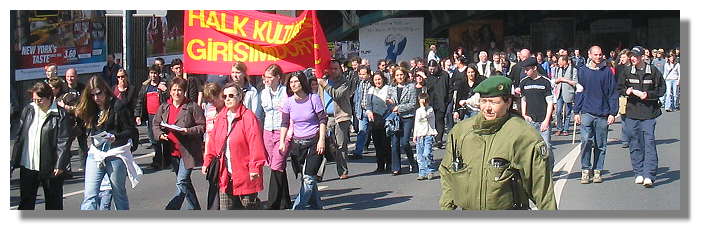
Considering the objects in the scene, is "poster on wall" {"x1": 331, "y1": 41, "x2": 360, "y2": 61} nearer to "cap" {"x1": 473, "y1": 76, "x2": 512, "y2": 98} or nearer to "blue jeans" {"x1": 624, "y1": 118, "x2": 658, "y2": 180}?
"blue jeans" {"x1": 624, "y1": 118, "x2": 658, "y2": 180}

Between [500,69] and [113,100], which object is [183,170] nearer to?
[113,100]

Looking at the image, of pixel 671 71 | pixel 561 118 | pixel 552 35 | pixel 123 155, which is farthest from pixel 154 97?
pixel 552 35

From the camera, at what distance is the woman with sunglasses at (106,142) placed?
846cm

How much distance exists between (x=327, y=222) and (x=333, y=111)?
12.1 ft

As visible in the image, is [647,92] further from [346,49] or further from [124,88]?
[346,49]

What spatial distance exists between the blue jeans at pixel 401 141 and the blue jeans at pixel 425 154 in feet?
1.72

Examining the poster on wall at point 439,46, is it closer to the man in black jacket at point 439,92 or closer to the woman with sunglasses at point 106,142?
the man in black jacket at point 439,92

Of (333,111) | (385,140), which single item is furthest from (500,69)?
(333,111)

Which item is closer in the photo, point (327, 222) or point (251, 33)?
point (327, 222)

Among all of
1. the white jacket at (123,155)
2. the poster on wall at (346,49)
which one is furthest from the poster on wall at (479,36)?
the white jacket at (123,155)

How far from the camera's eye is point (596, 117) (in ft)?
36.2

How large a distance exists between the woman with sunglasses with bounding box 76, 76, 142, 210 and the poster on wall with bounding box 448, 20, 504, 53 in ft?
72.0

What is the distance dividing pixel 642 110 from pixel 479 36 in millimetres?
22551

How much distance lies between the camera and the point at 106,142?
8.50 m
